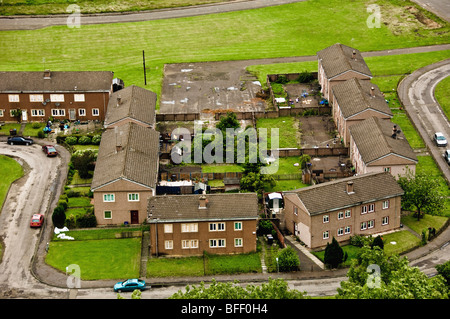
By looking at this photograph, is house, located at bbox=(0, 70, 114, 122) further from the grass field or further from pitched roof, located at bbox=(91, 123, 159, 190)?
the grass field

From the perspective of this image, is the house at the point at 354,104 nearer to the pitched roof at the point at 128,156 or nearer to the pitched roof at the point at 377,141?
the pitched roof at the point at 377,141

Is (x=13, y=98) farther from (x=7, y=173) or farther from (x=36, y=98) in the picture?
(x=7, y=173)

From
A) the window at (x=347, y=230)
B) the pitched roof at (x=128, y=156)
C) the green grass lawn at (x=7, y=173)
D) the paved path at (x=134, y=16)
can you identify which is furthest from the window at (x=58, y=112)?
the window at (x=347, y=230)

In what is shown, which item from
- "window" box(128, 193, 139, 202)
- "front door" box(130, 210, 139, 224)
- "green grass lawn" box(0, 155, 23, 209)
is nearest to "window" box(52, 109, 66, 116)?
"green grass lawn" box(0, 155, 23, 209)

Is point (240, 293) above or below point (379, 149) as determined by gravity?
below

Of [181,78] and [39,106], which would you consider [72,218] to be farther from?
[181,78]

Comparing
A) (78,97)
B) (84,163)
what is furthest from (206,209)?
(78,97)

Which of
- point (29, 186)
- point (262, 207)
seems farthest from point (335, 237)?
point (29, 186)
